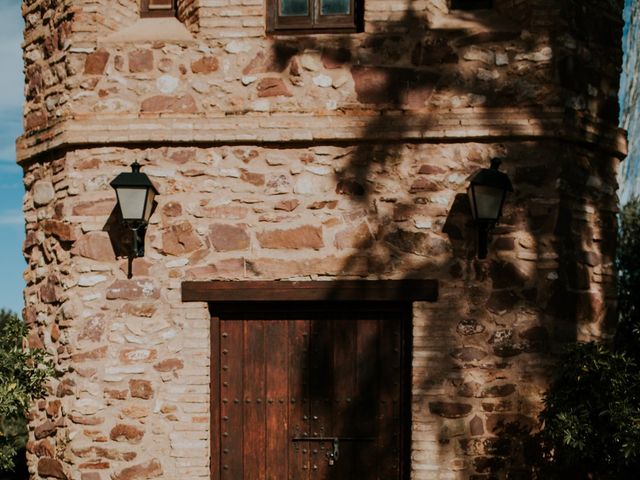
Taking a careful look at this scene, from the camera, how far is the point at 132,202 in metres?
5.08

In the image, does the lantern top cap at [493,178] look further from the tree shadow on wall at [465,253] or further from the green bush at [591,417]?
the green bush at [591,417]

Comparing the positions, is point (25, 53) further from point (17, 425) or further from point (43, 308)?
point (17, 425)

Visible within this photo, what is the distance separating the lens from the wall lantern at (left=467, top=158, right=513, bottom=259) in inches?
195

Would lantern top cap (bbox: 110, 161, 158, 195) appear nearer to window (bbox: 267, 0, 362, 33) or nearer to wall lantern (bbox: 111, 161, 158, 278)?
wall lantern (bbox: 111, 161, 158, 278)

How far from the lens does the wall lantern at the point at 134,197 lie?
16.6ft

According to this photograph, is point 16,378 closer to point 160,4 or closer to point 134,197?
point 134,197

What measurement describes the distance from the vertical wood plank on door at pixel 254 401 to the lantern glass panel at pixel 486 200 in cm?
188

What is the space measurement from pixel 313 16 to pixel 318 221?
171 cm

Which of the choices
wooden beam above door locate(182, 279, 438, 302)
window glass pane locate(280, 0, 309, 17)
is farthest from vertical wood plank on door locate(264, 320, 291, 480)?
window glass pane locate(280, 0, 309, 17)

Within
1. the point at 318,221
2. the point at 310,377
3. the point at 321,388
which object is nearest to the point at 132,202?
the point at 318,221

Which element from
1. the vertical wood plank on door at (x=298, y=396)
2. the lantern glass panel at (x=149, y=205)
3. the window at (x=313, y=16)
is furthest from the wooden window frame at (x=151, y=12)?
the vertical wood plank on door at (x=298, y=396)

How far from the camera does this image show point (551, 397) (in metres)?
4.86

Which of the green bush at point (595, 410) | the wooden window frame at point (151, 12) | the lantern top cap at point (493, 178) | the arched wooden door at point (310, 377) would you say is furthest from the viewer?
the wooden window frame at point (151, 12)

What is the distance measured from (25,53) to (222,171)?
88.7 inches
